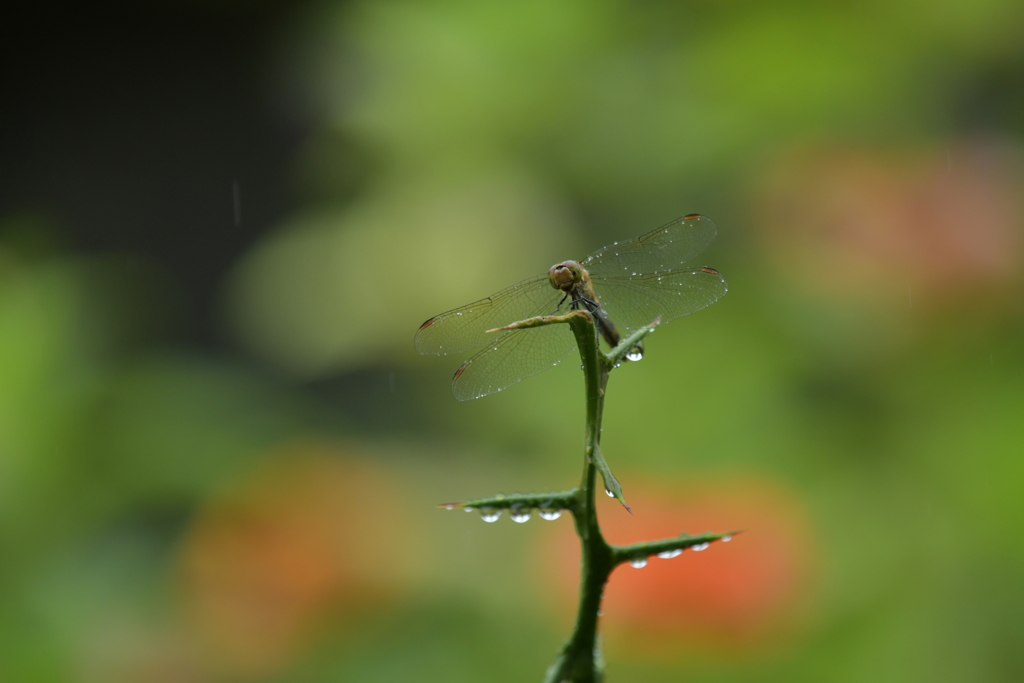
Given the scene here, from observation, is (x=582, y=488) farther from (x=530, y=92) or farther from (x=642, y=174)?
(x=530, y=92)

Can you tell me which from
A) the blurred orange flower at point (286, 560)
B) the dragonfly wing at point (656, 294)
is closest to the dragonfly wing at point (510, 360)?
the dragonfly wing at point (656, 294)

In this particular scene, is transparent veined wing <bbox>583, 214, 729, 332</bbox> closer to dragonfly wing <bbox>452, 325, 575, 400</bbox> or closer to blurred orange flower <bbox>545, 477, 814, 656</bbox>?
dragonfly wing <bbox>452, 325, 575, 400</bbox>

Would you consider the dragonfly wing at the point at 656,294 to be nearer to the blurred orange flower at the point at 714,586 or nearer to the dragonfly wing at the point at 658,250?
the dragonfly wing at the point at 658,250

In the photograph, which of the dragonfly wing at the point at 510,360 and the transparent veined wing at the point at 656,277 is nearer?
the dragonfly wing at the point at 510,360

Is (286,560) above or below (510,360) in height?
below

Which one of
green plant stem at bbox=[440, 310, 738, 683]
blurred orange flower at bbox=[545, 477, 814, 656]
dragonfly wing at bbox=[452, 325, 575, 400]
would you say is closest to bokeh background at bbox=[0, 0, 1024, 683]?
blurred orange flower at bbox=[545, 477, 814, 656]

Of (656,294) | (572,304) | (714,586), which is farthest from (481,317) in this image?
(714,586)

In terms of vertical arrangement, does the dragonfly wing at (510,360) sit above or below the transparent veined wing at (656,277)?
above

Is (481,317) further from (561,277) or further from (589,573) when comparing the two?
(589,573)
